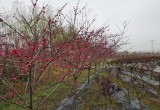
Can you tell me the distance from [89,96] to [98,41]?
3.56 meters

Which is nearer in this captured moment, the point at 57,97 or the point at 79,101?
the point at 79,101

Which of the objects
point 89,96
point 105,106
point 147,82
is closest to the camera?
point 105,106

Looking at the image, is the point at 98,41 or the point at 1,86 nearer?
the point at 1,86

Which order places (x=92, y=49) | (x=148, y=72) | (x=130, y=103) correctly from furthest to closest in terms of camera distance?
(x=148, y=72) → (x=92, y=49) → (x=130, y=103)

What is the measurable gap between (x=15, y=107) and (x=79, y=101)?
7.68 feet

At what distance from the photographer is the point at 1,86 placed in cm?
1084

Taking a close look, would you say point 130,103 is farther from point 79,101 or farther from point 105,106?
point 79,101

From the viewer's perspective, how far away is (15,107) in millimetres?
8570

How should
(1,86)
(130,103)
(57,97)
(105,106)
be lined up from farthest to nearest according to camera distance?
1. (1,86)
2. (57,97)
3. (130,103)
4. (105,106)

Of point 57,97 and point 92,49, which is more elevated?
point 92,49

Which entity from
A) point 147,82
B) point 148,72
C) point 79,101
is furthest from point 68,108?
point 148,72

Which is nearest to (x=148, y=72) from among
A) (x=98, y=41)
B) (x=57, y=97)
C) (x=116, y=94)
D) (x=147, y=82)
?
(x=147, y=82)

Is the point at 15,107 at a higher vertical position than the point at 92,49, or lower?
lower

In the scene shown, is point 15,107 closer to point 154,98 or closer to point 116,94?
point 116,94
